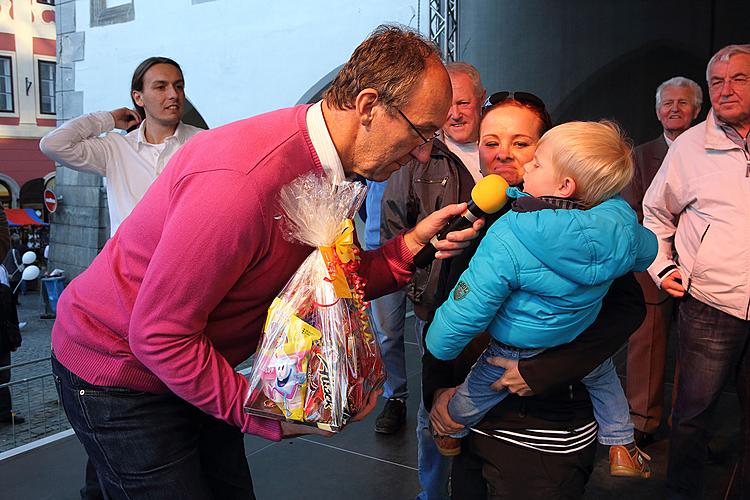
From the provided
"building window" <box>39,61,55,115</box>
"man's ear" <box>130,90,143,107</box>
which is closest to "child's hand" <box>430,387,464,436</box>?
"man's ear" <box>130,90,143,107</box>

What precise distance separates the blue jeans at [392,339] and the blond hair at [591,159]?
2.24 meters

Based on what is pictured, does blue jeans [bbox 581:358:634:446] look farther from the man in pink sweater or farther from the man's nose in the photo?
the man's nose

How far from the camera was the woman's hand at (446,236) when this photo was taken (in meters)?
1.51

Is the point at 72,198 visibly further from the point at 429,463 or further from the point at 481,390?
the point at 481,390

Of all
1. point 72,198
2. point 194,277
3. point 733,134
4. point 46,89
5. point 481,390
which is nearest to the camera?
point 194,277

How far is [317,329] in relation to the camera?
1206 mm

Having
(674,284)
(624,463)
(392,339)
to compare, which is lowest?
(392,339)

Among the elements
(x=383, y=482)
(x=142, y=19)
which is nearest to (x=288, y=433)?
(x=383, y=482)

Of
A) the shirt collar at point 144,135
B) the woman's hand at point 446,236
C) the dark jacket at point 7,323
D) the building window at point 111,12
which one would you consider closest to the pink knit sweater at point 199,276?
the woman's hand at point 446,236

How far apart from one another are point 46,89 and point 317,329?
21.8 metres

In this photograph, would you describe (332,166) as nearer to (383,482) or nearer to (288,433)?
(288,433)

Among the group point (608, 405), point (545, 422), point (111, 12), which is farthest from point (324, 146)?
point (111, 12)

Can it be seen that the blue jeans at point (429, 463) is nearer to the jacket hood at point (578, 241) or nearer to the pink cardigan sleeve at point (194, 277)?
the jacket hood at point (578, 241)

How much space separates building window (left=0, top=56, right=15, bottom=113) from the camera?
18.7 metres
